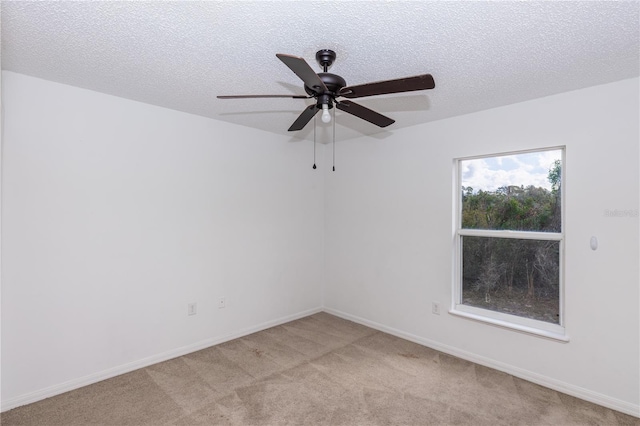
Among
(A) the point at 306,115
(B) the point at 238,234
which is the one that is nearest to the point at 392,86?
(A) the point at 306,115

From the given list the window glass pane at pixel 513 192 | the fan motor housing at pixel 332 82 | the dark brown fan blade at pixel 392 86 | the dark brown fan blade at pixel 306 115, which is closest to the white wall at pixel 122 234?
the dark brown fan blade at pixel 306 115

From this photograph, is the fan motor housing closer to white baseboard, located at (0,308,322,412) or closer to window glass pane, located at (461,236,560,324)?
window glass pane, located at (461,236,560,324)

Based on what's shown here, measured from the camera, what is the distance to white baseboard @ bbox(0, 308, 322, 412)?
2348mm

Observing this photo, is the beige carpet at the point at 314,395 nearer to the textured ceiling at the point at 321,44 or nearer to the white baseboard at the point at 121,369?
the white baseboard at the point at 121,369

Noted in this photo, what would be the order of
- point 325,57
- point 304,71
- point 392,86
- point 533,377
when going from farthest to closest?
point 533,377, point 325,57, point 392,86, point 304,71

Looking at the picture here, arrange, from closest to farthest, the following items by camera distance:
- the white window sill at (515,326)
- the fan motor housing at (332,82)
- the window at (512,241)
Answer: the fan motor housing at (332,82) → the white window sill at (515,326) → the window at (512,241)

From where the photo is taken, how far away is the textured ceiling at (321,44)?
158cm

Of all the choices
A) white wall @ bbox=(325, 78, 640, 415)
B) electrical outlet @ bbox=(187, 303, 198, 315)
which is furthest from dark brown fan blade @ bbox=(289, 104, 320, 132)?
electrical outlet @ bbox=(187, 303, 198, 315)

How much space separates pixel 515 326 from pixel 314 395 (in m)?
1.84

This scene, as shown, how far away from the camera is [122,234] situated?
2.82m

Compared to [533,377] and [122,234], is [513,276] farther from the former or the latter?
[122,234]

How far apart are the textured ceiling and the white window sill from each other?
197 cm

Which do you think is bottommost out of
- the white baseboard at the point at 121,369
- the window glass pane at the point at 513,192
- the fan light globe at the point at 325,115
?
the white baseboard at the point at 121,369

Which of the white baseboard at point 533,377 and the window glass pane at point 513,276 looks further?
the window glass pane at point 513,276
